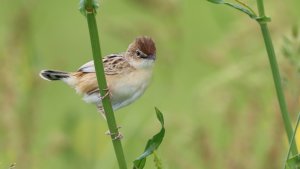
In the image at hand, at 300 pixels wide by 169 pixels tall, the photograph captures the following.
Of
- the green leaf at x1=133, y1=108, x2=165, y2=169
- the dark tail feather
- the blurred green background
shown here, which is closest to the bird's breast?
the dark tail feather

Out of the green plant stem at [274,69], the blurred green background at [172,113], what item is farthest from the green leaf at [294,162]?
the blurred green background at [172,113]

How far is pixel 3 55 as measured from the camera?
461cm

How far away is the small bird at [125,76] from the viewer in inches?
135

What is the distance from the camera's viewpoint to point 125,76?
354cm

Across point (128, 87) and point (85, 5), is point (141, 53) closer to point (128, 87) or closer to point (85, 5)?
point (128, 87)

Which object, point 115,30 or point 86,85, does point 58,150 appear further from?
point 86,85

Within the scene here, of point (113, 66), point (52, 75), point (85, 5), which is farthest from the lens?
point (52, 75)

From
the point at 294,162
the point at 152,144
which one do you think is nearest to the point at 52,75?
the point at 152,144

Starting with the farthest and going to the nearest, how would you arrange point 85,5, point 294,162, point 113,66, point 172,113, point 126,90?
point 172,113
point 113,66
point 126,90
point 294,162
point 85,5

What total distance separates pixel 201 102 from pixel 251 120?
294mm

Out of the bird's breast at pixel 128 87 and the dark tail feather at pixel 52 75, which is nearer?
the bird's breast at pixel 128 87

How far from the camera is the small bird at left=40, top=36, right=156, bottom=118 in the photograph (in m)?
3.43

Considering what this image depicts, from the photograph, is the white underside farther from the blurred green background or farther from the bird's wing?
the blurred green background

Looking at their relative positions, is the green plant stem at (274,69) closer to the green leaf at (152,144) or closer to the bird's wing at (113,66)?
the green leaf at (152,144)
